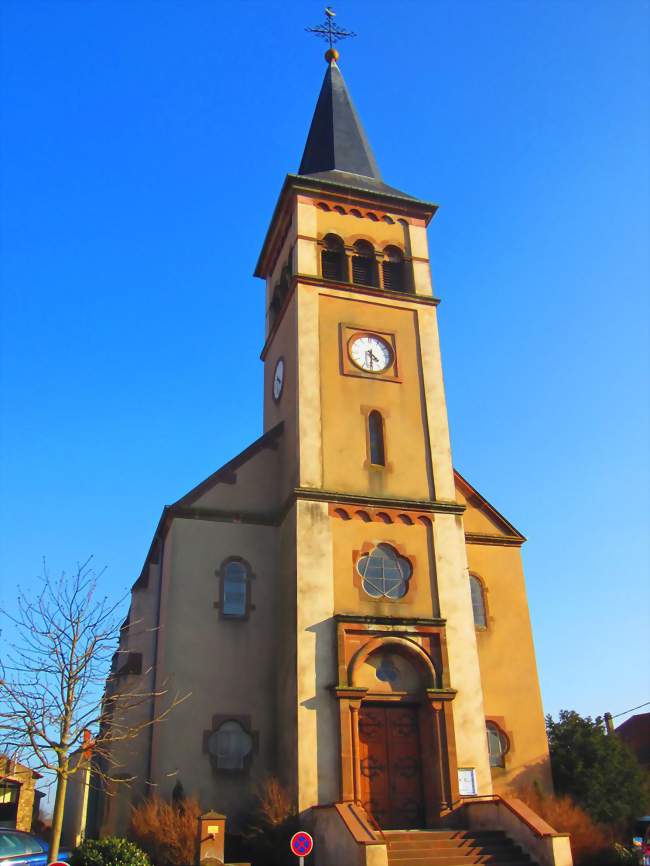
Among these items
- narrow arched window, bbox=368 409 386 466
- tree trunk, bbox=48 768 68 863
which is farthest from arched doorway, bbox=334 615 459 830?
tree trunk, bbox=48 768 68 863

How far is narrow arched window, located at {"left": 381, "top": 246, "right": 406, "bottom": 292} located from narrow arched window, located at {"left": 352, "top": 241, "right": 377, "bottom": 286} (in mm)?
381

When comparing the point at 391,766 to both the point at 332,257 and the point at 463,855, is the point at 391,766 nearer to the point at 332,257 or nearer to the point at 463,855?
the point at 463,855

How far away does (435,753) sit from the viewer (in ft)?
60.8

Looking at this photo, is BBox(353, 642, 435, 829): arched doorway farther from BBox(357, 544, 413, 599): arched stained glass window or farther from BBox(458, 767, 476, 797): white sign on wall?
BBox(357, 544, 413, 599): arched stained glass window

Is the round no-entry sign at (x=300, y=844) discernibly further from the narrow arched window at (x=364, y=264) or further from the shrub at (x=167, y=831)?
the narrow arched window at (x=364, y=264)

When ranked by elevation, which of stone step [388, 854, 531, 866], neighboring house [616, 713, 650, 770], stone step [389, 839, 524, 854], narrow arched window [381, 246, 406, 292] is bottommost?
stone step [388, 854, 531, 866]

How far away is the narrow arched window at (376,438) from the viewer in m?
22.0

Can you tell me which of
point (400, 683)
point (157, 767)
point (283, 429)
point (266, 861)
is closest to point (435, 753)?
point (400, 683)

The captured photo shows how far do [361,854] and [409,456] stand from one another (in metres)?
10.7

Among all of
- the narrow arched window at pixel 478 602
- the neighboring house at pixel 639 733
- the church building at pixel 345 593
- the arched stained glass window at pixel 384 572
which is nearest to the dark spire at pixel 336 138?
the church building at pixel 345 593

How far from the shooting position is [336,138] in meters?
28.9

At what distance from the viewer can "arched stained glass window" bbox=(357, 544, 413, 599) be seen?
A: 66.2 feet

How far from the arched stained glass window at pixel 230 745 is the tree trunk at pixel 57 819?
6.18 m

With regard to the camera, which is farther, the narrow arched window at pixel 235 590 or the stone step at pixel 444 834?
the narrow arched window at pixel 235 590
